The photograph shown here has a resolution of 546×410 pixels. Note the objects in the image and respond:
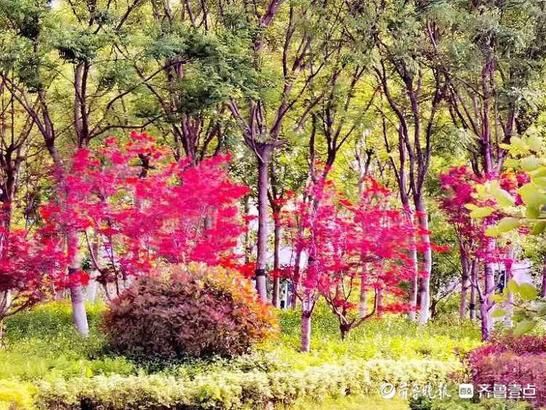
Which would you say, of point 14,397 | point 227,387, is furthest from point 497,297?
point 227,387

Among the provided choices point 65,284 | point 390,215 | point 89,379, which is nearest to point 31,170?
point 65,284

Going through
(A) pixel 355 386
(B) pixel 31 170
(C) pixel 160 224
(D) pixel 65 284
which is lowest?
(A) pixel 355 386

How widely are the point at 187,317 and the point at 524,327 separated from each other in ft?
25.8

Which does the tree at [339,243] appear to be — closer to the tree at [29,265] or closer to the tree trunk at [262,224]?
the tree trunk at [262,224]

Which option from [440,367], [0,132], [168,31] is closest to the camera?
[440,367]

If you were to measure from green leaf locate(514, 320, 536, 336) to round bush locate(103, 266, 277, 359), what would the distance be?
776cm

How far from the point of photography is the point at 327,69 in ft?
45.1

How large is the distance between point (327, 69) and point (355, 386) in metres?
7.02

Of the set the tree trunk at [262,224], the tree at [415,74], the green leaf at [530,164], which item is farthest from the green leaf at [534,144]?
the tree trunk at [262,224]

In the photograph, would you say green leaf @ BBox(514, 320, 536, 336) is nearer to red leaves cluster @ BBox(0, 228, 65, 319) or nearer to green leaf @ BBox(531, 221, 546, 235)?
green leaf @ BBox(531, 221, 546, 235)

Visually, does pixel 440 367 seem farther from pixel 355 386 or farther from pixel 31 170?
pixel 31 170

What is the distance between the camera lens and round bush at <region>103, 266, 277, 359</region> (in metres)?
8.73

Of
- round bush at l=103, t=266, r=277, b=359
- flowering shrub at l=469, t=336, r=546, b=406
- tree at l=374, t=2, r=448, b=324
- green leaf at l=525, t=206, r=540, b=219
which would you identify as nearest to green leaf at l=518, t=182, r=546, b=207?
green leaf at l=525, t=206, r=540, b=219

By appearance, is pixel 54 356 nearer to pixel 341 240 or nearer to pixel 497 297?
pixel 341 240
